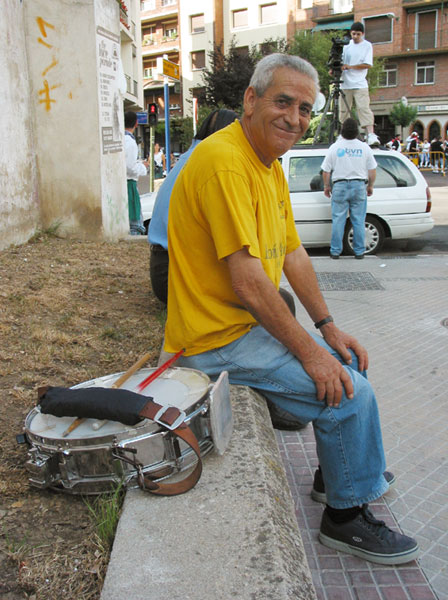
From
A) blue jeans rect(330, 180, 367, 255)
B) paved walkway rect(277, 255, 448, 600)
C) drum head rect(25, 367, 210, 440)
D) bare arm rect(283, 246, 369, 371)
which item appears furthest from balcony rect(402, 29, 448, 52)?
drum head rect(25, 367, 210, 440)

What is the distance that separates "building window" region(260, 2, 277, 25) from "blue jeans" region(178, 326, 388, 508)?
51.7 meters

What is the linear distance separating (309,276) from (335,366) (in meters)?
0.79

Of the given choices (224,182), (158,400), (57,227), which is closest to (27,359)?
(158,400)

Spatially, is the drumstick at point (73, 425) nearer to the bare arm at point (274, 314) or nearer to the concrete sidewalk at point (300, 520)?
the concrete sidewalk at point (300, 520)

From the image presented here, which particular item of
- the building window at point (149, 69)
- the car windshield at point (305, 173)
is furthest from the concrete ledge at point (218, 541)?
the building window at point (149, 69)

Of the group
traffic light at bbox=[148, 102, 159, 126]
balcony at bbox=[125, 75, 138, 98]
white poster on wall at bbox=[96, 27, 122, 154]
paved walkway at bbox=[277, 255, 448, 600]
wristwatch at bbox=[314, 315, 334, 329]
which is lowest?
paved walkway at bbox=[277, 255, 448, 600]

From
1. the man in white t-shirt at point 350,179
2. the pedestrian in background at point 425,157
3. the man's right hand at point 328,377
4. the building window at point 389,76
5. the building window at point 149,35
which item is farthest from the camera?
the building window at point 149,35

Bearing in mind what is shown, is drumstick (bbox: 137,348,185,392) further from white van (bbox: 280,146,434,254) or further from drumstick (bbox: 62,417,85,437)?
white van (bbox: 280,146,434,254)

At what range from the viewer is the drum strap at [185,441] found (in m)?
1.96

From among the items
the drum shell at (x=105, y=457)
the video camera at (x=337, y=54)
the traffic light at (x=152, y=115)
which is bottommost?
the drum shell at (x=105, y=457)

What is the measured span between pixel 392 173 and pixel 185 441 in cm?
832

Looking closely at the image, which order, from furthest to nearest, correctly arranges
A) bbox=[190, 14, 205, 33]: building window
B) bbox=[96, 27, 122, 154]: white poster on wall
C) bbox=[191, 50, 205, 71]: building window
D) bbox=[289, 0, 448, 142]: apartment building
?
bbox=[191, 50, 205, 71]: building window → bbox=[190, 14, 205, 33]: building window → bbox=[289, 0, 448, 142]: apartment building → bbox=[96, 27, 122, 154]: white poster on wall

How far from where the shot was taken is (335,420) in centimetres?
228

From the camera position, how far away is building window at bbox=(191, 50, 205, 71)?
53938 millimetres
